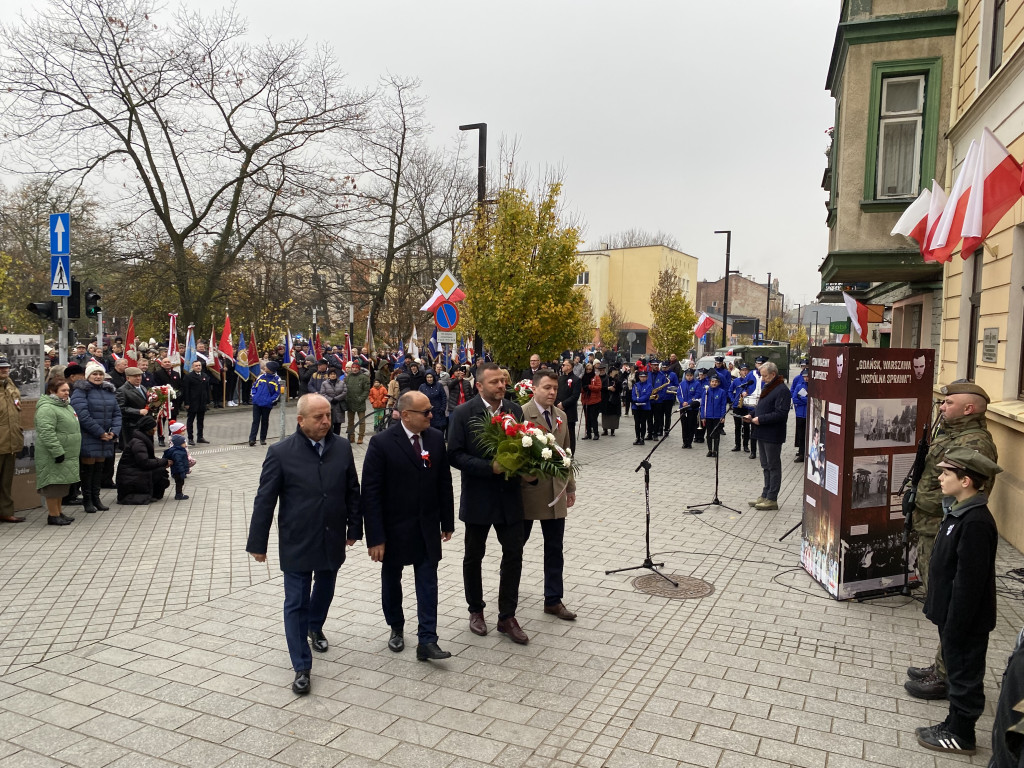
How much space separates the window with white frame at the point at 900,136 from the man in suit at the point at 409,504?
34.8ft

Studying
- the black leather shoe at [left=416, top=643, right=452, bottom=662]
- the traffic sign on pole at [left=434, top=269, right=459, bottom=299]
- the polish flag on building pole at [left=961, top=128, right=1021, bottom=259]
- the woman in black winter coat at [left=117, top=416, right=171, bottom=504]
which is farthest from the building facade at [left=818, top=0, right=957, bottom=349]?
the woman in black winter coat at [left=117, top=416, right=171, bottom=504]

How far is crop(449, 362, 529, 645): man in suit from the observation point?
562 cm

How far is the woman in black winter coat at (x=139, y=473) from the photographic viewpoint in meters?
10.6

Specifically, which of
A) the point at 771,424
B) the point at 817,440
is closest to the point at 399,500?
the point at 817,440

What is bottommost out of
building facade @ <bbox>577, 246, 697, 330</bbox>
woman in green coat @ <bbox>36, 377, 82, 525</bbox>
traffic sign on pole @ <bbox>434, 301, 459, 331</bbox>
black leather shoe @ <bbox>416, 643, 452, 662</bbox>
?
black leather shoe @ <bbox>416, 643, 452, 662</bbox>

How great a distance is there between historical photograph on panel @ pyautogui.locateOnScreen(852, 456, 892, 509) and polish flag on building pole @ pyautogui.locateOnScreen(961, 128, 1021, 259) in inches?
101

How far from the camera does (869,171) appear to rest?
12.6 meters

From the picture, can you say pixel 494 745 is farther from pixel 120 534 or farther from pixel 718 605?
pixel 120 534

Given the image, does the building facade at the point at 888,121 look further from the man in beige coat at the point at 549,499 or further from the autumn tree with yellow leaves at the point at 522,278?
the man in beige coat at the point at 549,499

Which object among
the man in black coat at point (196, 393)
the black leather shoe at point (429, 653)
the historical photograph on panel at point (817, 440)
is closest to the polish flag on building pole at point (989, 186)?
the historical photograph on panel at point (817, 440)

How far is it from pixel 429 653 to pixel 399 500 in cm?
111

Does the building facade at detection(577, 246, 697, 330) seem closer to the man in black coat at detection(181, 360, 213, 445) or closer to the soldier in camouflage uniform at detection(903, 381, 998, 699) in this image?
the man in black coat at detection(181, 360, 213, 445)

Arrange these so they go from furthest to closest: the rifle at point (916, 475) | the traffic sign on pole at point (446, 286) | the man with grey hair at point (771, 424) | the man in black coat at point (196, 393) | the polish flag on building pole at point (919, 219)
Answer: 1. the traffic sign on pole at point (446, 286)
2. the man in black coat at point (196, 393)
3. the man with grey hair at point (771, 424)
4. the polish flag on building pole at point (919, 219)
5. the rifle at point (916, 475)

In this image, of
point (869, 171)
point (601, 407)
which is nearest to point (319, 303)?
point (601, 407)
